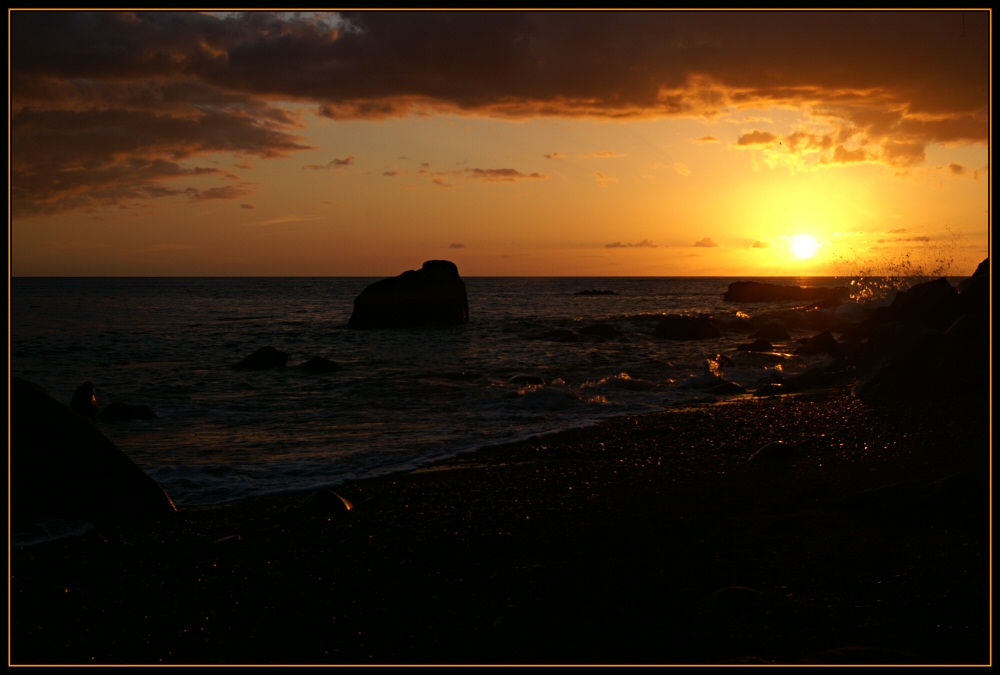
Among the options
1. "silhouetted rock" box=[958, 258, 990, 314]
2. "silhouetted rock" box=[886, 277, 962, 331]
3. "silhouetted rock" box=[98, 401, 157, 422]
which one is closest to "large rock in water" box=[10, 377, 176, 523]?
"silhouetted rock" box=[98, 401, 157, 422]

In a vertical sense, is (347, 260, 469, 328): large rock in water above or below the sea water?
above

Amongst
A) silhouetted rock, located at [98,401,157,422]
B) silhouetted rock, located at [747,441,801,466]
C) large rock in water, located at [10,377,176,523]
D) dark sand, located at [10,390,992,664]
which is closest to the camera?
dark sand, located at [10,390,992,664]

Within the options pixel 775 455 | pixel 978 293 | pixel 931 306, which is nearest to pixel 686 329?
pixel 931 306

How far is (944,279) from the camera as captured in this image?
21.8 m

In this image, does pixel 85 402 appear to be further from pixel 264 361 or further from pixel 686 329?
pixel 686 329

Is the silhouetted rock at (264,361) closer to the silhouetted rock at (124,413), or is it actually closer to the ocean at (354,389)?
the ocean at (354,389)

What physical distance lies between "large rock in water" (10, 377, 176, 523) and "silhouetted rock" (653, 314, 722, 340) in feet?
84.4

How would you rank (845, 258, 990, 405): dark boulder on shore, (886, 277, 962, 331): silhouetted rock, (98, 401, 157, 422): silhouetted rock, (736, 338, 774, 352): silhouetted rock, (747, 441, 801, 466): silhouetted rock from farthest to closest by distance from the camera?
(736, 338, 774, 352): silhouetted rock, (886, 277, 962, 331): silhouetted rock, (98, 401, 157, 422): silhouetted rock, (845, 258, 990, 405): dark boulder on shore, (747, 441, 801, 466): silhouetted rock

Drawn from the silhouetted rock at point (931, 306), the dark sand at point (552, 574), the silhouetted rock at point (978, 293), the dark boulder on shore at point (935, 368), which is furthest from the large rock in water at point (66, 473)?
the silhouetted rock at point (931, 306)

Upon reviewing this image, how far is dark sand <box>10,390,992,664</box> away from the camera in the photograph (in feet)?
13.9

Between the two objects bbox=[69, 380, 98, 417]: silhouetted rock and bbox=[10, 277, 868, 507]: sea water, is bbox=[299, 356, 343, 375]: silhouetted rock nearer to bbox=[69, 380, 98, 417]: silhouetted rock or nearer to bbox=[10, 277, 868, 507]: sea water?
bbox=[10, 277, 868, 507]: sea water

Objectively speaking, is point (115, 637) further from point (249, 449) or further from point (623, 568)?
point (249, 449)

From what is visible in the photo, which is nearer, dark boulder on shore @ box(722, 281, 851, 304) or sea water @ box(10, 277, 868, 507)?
sea water @ box(10, 277, 868, 507)

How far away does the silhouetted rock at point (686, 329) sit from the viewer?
3067cm
